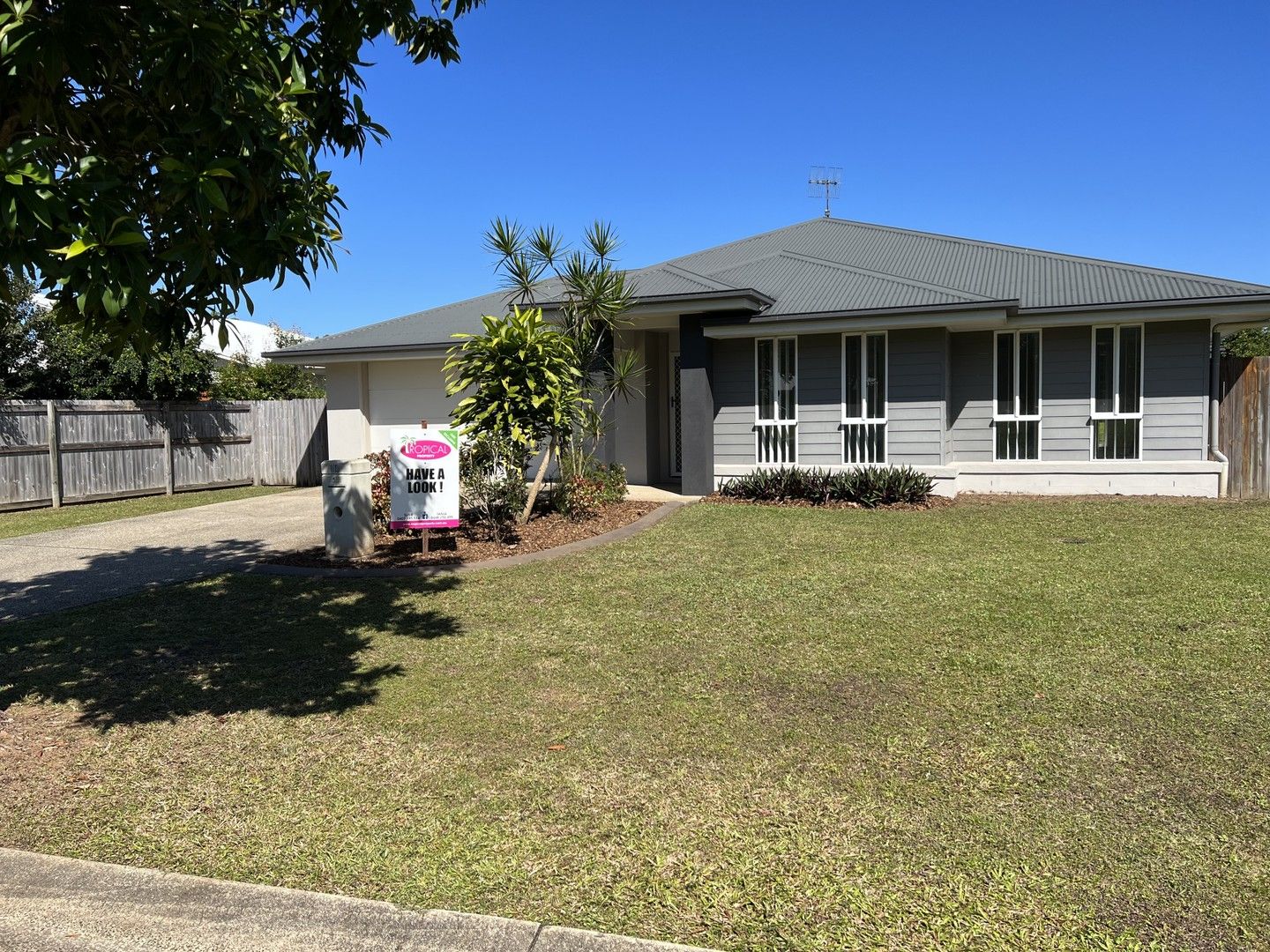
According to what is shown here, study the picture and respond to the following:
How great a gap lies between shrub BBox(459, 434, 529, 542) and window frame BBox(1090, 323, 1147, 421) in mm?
9499

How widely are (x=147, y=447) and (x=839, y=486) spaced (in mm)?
13214

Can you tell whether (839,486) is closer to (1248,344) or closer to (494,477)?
(494,477)

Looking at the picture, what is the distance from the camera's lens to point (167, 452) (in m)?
18.3

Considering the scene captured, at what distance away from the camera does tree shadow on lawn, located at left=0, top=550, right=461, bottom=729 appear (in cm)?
564

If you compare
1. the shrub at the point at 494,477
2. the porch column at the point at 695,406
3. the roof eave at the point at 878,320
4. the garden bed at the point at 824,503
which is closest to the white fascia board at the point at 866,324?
the roof eave at the point at 878,320

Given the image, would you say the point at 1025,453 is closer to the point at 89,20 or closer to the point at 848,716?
the point at 848,716

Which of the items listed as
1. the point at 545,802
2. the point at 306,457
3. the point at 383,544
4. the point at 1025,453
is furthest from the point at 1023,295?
the point at 306,457

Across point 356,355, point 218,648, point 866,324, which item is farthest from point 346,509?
point 356,355

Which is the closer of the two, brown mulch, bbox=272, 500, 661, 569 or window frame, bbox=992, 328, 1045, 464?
brown mulch, bbox=272, 500, 661, 569

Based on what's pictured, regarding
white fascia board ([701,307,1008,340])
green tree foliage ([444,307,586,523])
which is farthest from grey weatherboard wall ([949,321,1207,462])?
green tree foliage ([444,307,586,523])

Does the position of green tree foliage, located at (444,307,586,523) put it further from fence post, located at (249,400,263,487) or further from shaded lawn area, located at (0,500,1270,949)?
fence post, located at (249,400,263,487)

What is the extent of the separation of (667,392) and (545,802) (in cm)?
1463

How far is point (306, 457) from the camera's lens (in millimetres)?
20531

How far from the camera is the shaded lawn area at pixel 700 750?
339cm
